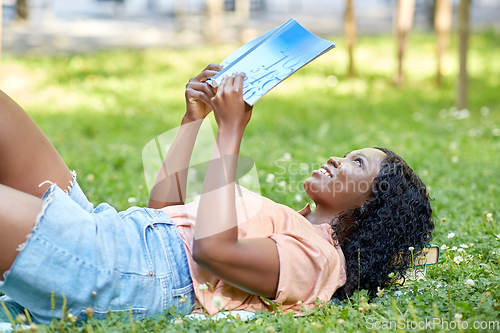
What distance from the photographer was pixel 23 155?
211 centimetres

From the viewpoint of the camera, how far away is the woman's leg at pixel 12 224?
1.73 metres

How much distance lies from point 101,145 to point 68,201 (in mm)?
3720

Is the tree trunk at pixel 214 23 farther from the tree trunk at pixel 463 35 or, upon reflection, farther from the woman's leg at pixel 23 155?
the woman's leg at pixel 23 155

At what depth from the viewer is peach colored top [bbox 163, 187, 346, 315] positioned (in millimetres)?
1963

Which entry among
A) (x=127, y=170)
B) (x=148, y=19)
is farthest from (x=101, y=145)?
(x=148, y=19)

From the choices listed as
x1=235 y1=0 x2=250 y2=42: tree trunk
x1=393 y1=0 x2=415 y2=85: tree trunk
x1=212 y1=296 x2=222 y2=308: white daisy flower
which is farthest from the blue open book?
x1=235 y1=0 x2=250 y2=42: tree trunk

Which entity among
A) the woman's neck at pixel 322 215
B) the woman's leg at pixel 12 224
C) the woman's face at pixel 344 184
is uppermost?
the woman's leg at pixel 12 224

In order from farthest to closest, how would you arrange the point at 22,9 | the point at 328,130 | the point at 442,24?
1. the point at 22,9
2. the point at 442,24
3. the point at 328,130

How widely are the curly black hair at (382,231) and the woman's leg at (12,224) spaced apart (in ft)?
4.07

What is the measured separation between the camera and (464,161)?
464cm

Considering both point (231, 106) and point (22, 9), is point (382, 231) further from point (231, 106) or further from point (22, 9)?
point (22, 9)

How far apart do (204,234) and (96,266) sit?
1.33 ft

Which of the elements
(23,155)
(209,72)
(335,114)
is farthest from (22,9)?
(209,72)

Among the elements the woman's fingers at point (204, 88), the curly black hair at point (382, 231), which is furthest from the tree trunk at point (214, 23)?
the curly black hair at point (382, 231)
